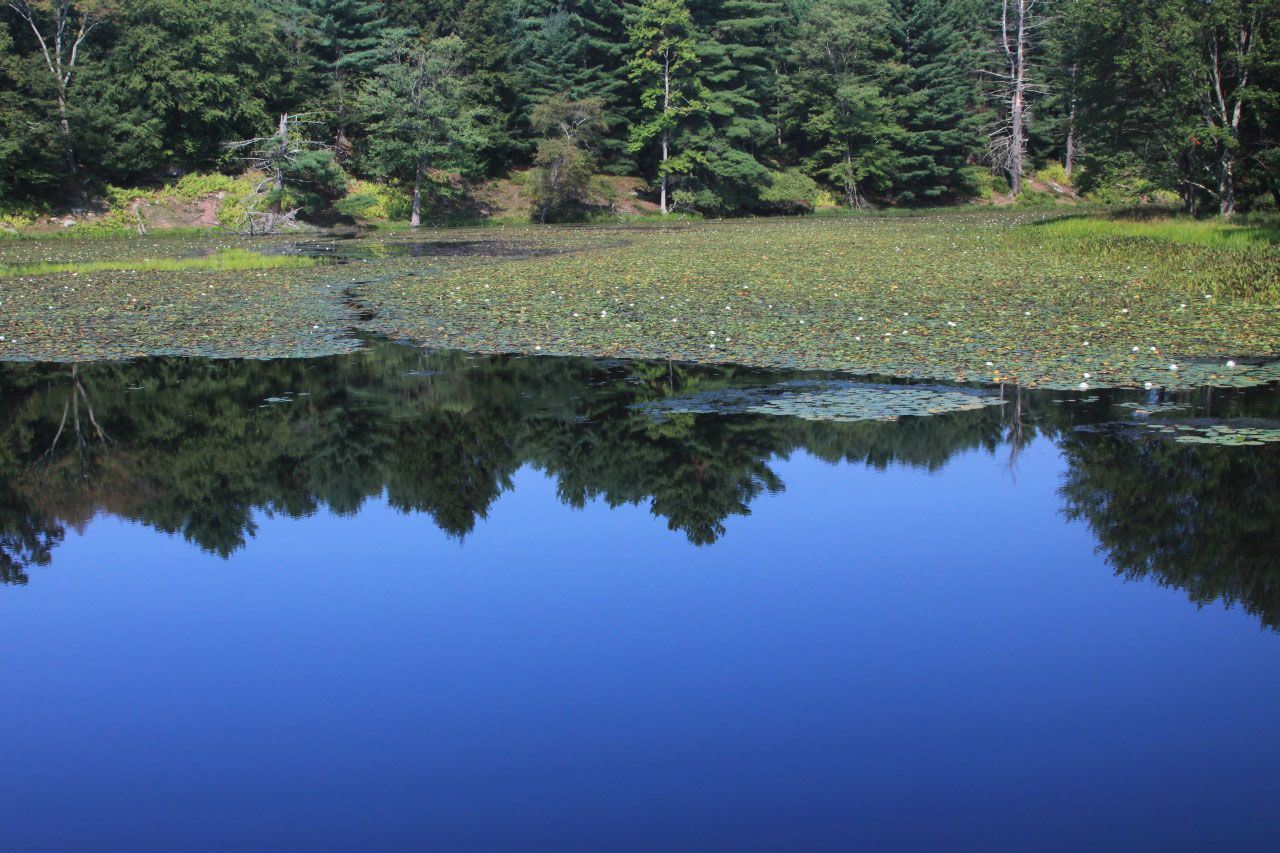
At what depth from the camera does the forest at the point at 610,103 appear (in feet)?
94.6

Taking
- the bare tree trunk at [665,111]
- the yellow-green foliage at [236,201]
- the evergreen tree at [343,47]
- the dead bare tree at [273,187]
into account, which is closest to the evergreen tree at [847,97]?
the bare tree trunk at [665,111]

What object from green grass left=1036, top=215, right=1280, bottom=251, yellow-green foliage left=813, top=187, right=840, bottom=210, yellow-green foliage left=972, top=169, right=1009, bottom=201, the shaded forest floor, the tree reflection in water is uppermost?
yellow-green foliage left=972, top=169, right=1009, bottom=201

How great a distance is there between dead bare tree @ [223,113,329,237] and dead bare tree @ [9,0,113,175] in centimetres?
577

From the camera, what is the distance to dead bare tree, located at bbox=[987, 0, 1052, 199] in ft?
167

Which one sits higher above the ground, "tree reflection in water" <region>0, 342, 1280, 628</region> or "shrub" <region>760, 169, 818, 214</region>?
"shrub" <region>760, 169, 818, 214</region>

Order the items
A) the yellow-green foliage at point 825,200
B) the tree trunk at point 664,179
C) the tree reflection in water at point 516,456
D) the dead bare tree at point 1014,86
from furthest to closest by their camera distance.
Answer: the dead bare tree at point 1014,86, the yellow-green foliage at point 825,200, the tree trunk at point 664,179, the tree reflection in water at point 516,456

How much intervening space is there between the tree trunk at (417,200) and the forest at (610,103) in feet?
0.72

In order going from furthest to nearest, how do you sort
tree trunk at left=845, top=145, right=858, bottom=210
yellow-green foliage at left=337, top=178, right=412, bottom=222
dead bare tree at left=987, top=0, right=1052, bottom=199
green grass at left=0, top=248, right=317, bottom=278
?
dead bare tree at left=987, top=0, right=1052, bottom=199, tree trunk at left=845, top=145, right=858, bottom=210, yellow-green foliage at left=337, top=178, right=412, bottom=222, green grass at left=0, top=248, right=317, bottom=278

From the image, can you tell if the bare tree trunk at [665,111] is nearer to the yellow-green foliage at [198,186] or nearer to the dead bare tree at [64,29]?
the yellow-green foliage at [198,186]

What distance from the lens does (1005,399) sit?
9.94m

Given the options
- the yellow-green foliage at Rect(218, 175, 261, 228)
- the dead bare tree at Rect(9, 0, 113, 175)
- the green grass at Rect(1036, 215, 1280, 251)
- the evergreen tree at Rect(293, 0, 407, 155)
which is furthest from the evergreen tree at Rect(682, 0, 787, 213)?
the dead bare tree at Rect(9, 0, 113, 175)

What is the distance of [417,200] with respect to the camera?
40.6 metres

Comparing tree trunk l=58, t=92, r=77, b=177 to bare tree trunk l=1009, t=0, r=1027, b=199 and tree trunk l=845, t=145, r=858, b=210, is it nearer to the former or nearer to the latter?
tree trunk l=845, t=145, r=858, b=210

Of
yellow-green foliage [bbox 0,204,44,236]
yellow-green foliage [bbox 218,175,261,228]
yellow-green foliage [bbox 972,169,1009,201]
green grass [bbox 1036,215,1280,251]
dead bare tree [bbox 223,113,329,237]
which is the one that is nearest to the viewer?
green grass [bbox 1036,215,1280,251]
